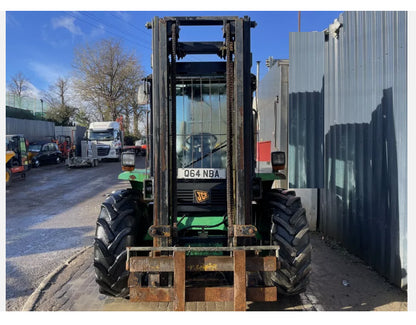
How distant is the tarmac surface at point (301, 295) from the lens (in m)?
3.75

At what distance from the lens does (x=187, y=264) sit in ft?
9.77

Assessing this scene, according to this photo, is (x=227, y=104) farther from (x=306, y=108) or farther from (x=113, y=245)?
(x=306, y=108)

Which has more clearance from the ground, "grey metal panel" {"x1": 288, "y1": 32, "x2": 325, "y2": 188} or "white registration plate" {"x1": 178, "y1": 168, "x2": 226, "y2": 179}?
"grey metal panel" {"x1": 288, "y1": 32, "x2": 325, "y2": 188}

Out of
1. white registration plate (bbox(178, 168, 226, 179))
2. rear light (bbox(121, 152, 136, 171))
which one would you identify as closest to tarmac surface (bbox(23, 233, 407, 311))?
white registration plate (bbox(178, 168, 226, 179))

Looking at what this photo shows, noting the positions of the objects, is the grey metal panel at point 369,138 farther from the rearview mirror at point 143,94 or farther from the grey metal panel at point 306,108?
the rearview mirror at point 143,94

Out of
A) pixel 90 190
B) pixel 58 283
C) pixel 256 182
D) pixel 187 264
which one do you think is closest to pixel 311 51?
pixel 256 182

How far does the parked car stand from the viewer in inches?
893

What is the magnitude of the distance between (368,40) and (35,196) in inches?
499

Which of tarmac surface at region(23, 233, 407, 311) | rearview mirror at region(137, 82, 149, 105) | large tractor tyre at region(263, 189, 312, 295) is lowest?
tarmac surface at region(23, 233, 407, 311)

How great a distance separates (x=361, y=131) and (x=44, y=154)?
2409cm

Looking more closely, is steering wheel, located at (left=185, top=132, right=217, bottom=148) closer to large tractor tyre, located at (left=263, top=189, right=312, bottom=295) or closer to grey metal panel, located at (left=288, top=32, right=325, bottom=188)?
large tractor tyre, located at (left=263, top=189, right=312, bottom=295)

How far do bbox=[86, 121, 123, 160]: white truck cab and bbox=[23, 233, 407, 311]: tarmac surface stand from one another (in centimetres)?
2144

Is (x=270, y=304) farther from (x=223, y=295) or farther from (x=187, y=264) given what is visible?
(x=187, y=264)

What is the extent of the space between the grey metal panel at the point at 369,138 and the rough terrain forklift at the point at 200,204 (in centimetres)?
173
